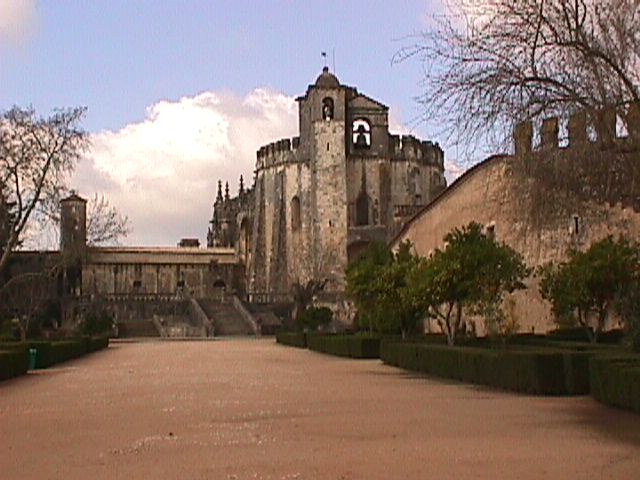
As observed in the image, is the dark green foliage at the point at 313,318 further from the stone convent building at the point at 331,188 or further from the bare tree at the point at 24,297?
the bare tree at the point at 24,297

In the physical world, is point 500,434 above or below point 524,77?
below

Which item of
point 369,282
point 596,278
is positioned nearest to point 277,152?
point 369,282

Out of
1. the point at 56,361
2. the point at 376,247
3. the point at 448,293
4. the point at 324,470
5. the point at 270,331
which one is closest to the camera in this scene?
the point at 324,470

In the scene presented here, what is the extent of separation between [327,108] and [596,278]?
51443mm

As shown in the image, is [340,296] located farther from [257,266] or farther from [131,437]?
[131,437]

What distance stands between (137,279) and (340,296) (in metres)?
15.7

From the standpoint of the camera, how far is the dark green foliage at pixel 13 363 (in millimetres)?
22922

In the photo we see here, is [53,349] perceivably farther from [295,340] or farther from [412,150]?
[412,150]

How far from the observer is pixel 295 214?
77625mm

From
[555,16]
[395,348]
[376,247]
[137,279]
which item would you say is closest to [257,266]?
[137,279]

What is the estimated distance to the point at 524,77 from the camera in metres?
13.6

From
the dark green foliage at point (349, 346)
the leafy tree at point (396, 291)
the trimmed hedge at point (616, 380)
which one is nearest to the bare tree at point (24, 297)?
the dark green foliage at point (349, 346)

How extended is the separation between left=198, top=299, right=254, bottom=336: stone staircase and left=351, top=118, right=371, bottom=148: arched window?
16369mm

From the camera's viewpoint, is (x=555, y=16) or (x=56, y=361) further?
(x=56, y=361)
